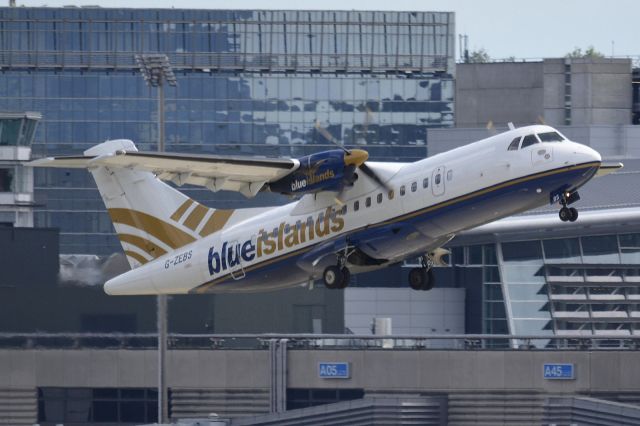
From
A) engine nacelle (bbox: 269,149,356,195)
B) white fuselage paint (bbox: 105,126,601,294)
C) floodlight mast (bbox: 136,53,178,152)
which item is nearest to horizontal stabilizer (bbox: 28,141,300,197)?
engine nacelle (bbox: 269,149,356,195)

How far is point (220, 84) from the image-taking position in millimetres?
89375

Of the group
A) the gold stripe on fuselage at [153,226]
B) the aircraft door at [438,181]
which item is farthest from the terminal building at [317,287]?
the aircraft door at [438,181]

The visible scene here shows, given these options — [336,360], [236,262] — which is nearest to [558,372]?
[336,360]

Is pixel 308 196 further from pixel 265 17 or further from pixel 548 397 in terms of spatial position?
pixel 265 17

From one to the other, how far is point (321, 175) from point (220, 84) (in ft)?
168

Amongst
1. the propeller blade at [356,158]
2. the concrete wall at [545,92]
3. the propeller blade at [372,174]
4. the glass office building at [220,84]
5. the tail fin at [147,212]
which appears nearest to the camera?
the propeller blade at [356,158]

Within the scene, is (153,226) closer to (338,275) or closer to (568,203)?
(338,275)

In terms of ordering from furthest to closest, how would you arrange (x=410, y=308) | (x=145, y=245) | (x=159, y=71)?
(x=410, y=308) < (x=159, y=71) < (x=145, y=245)

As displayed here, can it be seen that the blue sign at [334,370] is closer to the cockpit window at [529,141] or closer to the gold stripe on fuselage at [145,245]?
the gold stripe on fuselage at [145,245]

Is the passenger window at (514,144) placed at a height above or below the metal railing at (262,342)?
above

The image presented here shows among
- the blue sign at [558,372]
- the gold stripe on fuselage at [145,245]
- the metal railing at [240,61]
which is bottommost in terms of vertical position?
the blue sign at [558,372]

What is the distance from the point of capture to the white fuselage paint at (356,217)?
3625 cm

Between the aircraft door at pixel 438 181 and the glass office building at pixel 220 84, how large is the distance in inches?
1947

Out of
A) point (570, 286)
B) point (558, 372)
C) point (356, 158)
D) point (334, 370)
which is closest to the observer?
point (356, 158)
